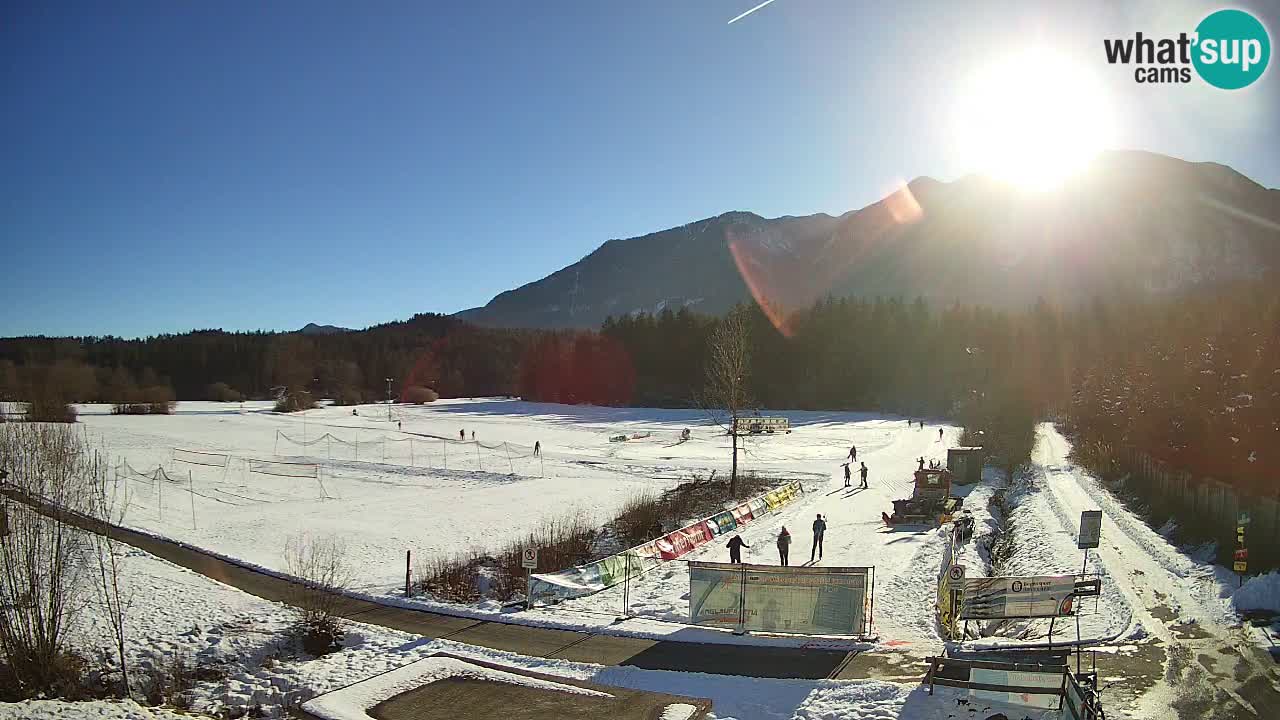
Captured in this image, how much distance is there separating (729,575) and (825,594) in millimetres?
2350

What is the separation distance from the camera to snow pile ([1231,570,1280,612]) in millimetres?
18453

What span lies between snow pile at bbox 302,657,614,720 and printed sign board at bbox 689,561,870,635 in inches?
199

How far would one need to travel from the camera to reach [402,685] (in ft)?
47.3

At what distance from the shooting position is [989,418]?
186 ft

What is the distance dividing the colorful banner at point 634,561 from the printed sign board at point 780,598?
4.51 m

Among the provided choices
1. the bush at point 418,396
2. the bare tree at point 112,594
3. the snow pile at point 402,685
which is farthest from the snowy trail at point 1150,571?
the bush at point 418,396

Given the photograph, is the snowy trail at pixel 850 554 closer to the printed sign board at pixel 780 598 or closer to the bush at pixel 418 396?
the printed sign board at pixel 780 598

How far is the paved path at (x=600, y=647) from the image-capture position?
50.1 ft

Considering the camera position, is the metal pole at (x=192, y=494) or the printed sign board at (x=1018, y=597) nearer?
the printed sign board at (x=1018, y=597)

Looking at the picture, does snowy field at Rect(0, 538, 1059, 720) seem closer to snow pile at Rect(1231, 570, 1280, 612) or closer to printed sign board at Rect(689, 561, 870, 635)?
printed sign board at Rect(689, 561, 870, 635)

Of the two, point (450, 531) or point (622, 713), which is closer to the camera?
point (622, 713)

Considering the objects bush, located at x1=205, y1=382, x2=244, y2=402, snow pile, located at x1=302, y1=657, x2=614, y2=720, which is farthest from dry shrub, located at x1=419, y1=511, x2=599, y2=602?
bush, located at x1=205, y1=382, x2=244, y2=402

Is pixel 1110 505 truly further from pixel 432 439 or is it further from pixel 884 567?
pixel 432 439

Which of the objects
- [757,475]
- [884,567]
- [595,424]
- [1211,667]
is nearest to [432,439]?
[595,424]
